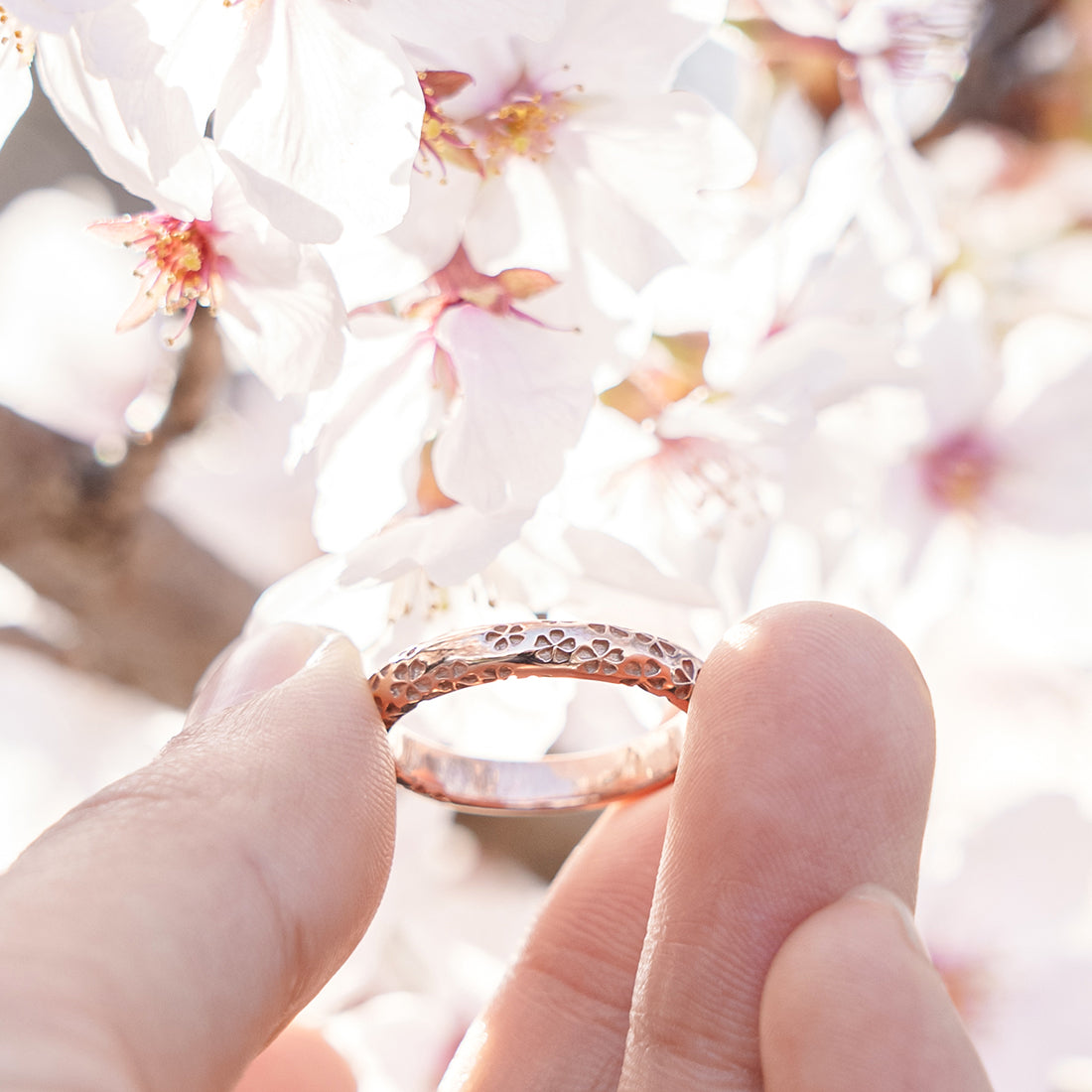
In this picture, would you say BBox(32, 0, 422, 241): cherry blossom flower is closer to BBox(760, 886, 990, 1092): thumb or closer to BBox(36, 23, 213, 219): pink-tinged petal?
BBox(36, 23, 213, 219): pink-tinged petal

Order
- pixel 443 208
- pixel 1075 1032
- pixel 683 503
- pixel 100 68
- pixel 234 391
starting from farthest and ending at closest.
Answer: pixel 234 391 < pixel 1075 1032 < pixel 683 503 < pixel 443 208 < pixel 100 68

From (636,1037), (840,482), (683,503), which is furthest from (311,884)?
(840,482)

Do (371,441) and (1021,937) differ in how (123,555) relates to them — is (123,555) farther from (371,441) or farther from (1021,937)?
(1021,937)

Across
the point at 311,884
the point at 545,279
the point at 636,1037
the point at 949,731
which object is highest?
the point at 545,279

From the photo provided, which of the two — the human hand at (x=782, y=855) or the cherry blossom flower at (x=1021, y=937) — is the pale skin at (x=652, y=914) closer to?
the human hand at (x=782, y=855)

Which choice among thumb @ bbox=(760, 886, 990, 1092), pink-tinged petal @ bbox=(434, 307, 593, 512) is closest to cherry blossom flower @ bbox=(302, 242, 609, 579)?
pink-tinged petal @ bbox=(434, 307, 593, 512)

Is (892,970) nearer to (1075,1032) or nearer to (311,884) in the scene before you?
(311,884)
